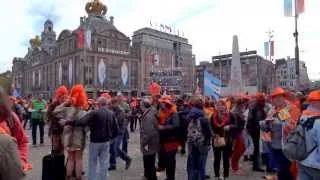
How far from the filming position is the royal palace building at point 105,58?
297ft

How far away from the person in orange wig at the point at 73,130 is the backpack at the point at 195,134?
6.46ft

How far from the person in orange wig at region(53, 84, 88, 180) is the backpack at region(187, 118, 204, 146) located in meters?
1.97

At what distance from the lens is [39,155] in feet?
40.5

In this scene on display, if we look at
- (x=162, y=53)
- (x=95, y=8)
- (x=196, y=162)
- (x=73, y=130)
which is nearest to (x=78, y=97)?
(x=73, y=130)

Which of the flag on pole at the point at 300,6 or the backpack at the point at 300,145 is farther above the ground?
the flag on pole at the point at 300,6

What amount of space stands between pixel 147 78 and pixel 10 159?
10270 cm

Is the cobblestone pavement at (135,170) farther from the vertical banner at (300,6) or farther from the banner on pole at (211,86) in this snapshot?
the vertical banner at (300,6)

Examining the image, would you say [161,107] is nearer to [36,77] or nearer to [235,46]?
[235,46]

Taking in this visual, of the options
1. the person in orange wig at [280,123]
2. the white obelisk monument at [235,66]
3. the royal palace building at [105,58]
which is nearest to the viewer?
the person in orange wig at [280,123]

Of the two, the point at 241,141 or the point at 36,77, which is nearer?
the point at 241,141

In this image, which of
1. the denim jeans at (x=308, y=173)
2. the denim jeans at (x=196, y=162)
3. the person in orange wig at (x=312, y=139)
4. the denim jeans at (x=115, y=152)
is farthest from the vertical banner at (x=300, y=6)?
the denim jeans at (x=308, y=173)

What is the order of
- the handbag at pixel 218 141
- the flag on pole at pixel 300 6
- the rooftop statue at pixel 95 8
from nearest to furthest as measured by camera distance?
1. the handbag at pixel 218 141
2. the flag on pole at pixel 300 6
3. the rooftop statue at pixel 95 8

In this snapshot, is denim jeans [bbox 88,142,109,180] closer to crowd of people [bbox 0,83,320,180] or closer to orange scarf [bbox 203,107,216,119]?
crowd of people [bbox 0,83,320,180]

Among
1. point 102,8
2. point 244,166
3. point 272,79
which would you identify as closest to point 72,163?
point 244,166
